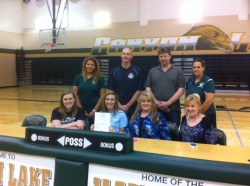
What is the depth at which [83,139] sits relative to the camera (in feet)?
4.48

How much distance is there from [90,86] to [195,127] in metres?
1.64

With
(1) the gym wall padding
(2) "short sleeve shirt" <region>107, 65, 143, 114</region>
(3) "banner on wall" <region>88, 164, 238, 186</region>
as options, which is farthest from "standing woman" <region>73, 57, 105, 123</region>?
(3) "banner on wall" <region>88, 164, 238, 186</region>

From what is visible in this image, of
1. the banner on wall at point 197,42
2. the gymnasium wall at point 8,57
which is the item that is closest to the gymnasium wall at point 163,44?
the banner on wall at point 197,42

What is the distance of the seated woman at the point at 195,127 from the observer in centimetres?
276

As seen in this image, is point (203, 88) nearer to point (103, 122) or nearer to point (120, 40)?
point (103, 122)

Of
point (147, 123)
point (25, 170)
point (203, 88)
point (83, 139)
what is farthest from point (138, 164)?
point (203, 88)

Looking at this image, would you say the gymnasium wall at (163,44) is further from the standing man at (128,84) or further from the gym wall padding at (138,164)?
the gym wall padding at (138,164)

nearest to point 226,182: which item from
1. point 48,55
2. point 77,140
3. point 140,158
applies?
point 140,158

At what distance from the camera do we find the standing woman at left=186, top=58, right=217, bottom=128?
347 cm

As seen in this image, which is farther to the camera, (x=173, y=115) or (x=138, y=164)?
(x=173, y=115)

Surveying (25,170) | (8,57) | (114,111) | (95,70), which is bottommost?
(25,170)

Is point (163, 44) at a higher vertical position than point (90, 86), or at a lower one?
higher

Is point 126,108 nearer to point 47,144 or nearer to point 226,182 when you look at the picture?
point 47,144

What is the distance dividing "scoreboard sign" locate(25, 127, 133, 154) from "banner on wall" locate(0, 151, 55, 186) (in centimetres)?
11
